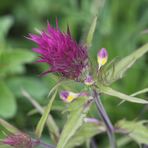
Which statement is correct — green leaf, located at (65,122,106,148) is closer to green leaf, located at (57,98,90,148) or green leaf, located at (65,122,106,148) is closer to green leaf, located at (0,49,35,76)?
green leaf, located at (57,98,90,148)

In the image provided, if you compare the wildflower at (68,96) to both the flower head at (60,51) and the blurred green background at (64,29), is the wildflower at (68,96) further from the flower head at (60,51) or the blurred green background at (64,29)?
the blurred green background at (64,29)

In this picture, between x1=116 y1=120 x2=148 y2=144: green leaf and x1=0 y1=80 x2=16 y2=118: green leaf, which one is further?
x1=0 y1=80 x2=16 y2=118: green leaf

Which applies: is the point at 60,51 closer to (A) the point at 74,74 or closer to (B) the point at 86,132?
(A) the point at 74,74

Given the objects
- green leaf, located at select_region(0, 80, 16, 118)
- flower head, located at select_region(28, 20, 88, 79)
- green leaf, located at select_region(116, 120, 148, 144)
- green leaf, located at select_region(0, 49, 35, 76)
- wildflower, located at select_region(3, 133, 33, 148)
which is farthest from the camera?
green leaf, located at select_region(0, 49, 35, 76)

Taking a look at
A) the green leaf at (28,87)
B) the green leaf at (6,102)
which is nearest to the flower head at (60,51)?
the green leaf at (6,102)

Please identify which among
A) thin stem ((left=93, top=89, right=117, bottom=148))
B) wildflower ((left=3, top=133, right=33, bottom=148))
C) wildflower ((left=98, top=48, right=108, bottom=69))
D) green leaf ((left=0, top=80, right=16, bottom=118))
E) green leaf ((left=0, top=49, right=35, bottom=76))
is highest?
green leaf ((left=0, top=49, right=35, bottom=76))

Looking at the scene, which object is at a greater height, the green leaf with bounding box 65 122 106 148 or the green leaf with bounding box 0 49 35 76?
the green leaf with bounding box 0 49 35 76

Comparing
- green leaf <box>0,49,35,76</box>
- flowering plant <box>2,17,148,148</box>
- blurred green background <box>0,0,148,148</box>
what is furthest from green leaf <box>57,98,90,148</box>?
green leaf <box>0,49,35,76</box>
